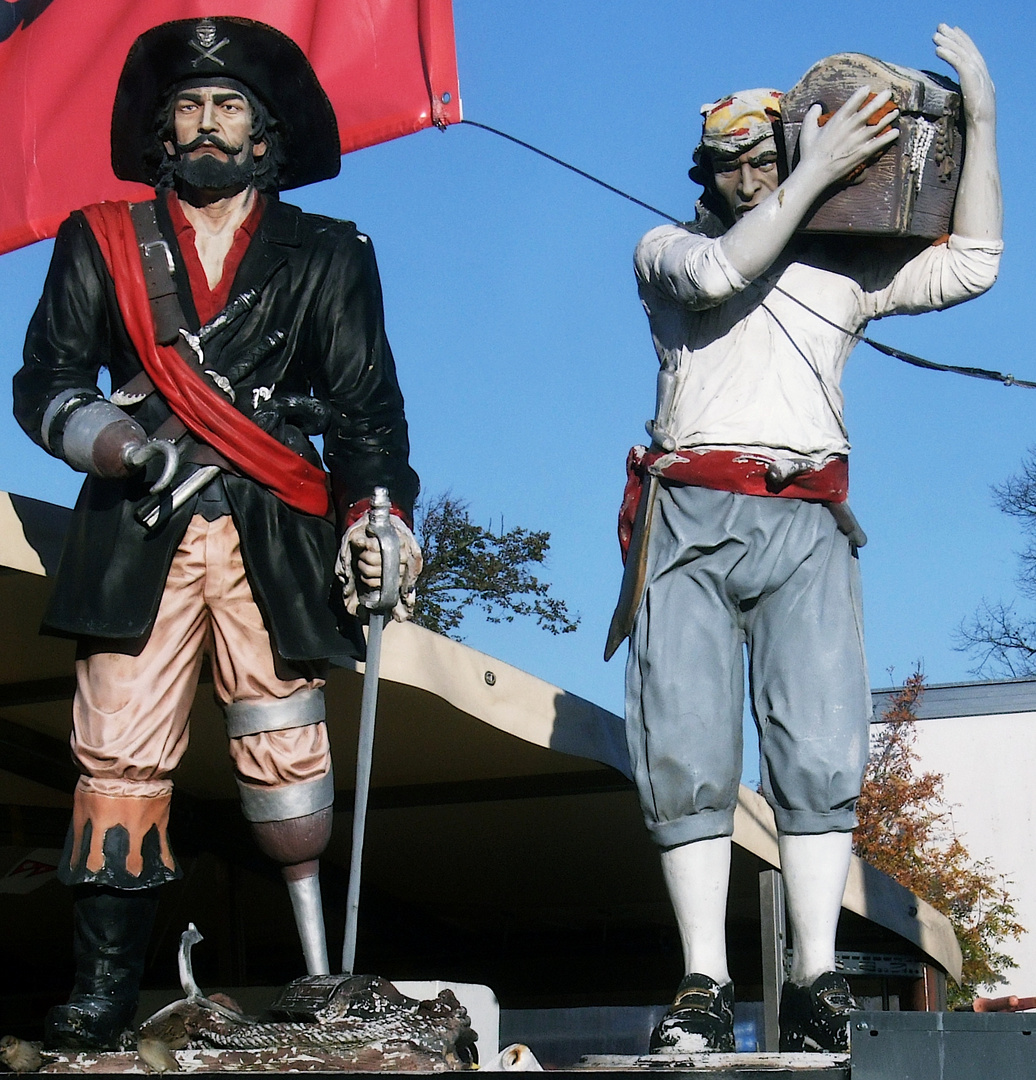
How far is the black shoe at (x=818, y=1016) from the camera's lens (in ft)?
11.9

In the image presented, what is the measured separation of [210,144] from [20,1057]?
2149 millimetres

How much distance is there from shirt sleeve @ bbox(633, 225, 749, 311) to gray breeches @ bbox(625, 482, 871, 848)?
46cm

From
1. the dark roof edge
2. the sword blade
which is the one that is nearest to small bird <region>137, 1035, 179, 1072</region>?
the sword blade

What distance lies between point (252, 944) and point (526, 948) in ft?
5.68

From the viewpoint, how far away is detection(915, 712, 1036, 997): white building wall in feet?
83.0

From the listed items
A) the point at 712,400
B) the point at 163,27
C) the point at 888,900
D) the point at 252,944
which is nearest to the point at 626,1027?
the point at 888,900

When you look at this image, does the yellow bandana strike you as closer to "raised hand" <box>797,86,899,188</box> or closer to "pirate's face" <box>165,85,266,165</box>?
"raised hand" <box>797,86,899,188</box>

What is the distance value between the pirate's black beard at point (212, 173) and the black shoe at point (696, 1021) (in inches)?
85.4

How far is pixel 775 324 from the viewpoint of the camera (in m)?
4.18

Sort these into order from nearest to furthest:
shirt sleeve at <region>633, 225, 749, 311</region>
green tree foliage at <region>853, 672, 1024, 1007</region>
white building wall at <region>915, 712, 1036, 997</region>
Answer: shirt sleeve at <region>633, 225, 749, 311</region>
green tree foliage at <region>853, 672, 1024, 1007</region>
white building wall at <region>915, 712, 1036, 997</region>

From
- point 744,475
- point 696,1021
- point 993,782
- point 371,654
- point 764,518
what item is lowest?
point 696,1021

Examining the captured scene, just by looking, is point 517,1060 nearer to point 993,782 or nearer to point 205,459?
point 205,459

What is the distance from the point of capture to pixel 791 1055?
3.37 metres

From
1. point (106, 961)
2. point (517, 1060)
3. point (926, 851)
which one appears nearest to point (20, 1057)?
point (106, 961)
